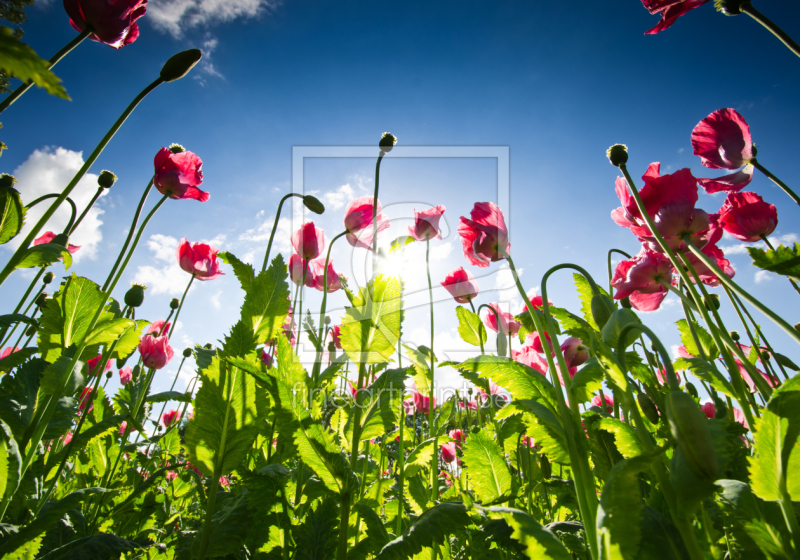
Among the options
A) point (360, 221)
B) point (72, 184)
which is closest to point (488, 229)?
point (360, 221)

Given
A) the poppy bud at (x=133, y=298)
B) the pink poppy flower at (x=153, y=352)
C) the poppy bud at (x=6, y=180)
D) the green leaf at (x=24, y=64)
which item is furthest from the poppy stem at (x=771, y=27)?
the pink poppy flower at (x=153, y=352)

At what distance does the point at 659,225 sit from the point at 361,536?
1342 mm

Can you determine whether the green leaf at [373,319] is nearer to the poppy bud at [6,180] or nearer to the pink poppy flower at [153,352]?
the poppy bud at [6,180]

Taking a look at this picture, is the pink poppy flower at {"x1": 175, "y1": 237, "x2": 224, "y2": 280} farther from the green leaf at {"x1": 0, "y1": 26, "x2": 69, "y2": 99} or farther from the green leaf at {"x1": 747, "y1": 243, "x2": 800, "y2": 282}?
the green leaf at {"x1": 747, "y1": 243, "x2": 800, "y2": 282}

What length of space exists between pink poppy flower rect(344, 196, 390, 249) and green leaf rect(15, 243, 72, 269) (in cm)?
113

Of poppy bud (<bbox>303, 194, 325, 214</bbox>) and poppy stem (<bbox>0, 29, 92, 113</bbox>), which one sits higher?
poppy bud (<bbox>303, 194, 325, 214</bbox>)

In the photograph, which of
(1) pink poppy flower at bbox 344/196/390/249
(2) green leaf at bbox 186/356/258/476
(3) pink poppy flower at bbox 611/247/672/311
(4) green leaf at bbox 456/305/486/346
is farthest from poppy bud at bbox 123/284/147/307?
(3) pink poppy flower at bbox 611/247/672/311

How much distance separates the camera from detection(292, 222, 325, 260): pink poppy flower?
6.69ft

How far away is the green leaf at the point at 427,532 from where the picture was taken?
783 millimetres

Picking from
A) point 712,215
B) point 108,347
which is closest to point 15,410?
point 108,347

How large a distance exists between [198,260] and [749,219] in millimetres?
2863

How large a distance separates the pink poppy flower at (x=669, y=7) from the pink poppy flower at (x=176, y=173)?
185 cm

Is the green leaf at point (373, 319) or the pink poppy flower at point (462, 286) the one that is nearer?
the green leaf at point (373, 319)

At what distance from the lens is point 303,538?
3.23ft
